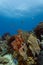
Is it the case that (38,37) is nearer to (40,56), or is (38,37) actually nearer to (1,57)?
(40,56)

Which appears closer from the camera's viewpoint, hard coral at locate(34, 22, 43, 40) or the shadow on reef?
the shadow on reef

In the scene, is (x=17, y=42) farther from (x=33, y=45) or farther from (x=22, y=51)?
(x=33, y=45)

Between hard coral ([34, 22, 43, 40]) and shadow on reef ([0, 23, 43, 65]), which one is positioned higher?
hard coral ([34, 22, 43, 40])

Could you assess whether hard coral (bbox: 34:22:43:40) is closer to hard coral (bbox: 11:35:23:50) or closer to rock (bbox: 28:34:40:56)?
rock (bbox: 28:34:40:56)

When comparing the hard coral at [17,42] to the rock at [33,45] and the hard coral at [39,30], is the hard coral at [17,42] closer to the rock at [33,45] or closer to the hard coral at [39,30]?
the rock at [33,45]

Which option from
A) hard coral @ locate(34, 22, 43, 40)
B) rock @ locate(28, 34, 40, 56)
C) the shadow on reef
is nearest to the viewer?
the shadow on reef

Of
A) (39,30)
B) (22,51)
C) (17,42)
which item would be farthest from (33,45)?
(39,30)

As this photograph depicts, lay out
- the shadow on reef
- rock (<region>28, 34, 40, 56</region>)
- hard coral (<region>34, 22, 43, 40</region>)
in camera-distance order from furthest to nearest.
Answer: hard coral (<region>34, 22, 43, 40</region>)
rock (<region>28, 34, 40, 56</region>)
the shadow on reef

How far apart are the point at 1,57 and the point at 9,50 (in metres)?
0.83

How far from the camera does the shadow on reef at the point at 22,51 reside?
755cm

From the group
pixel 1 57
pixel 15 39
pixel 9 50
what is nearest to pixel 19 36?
pixel 15 39

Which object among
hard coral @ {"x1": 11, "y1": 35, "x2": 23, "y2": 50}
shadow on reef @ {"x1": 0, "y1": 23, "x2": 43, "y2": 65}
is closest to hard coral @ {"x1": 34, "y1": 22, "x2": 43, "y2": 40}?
shadow on reef @ {"x1": 0, "y1": 23, "x2": 43, "y2": 65}

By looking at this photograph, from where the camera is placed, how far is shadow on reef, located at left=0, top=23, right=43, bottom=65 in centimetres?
755

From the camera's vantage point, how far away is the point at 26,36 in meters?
8.60
